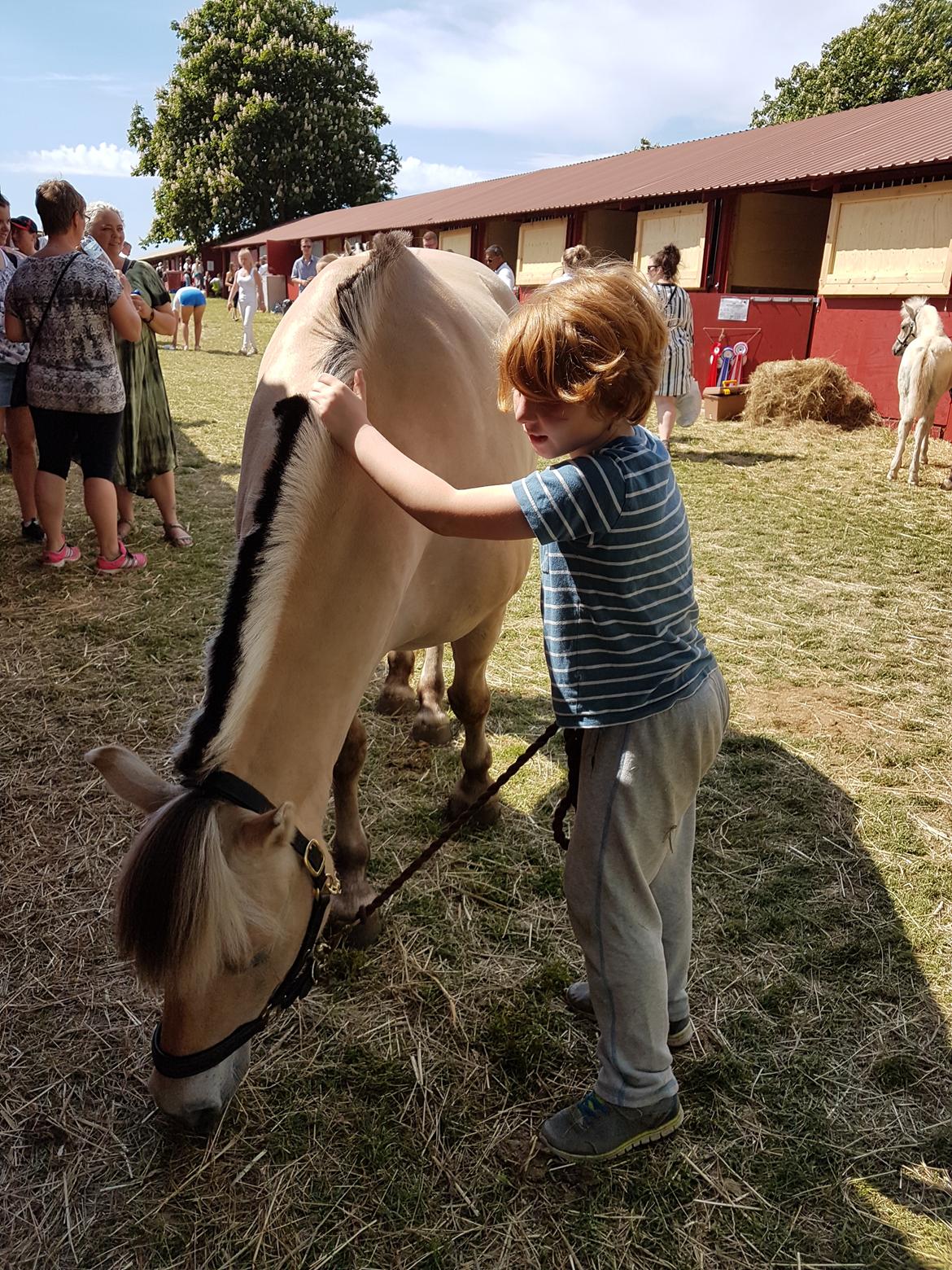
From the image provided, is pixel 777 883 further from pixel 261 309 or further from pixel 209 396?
pixel 261 309

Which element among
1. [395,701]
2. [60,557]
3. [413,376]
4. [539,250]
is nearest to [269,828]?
[413,376]

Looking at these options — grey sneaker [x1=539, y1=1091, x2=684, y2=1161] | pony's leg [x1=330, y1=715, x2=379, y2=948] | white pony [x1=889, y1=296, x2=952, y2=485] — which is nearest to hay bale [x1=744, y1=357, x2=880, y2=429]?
white pony [x1=889, y1=296, x2=952, y2=485]

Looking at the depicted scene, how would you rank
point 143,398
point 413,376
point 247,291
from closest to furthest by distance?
1. point 413,376
2. point 143,398
3. point 247,291

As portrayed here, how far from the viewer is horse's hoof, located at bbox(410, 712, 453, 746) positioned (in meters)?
3.75

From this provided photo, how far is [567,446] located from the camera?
5.57 ft

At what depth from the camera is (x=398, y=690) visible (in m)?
3.98

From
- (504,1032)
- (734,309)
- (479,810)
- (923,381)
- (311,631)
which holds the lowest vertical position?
(504,1032)

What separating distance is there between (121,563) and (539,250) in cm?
1701

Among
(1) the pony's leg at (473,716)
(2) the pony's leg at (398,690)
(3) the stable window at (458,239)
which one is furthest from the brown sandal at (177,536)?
(3) the stable window at (458,239)

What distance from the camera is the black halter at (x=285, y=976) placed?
5.20 feet

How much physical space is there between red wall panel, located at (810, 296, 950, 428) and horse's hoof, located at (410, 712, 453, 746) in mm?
10146

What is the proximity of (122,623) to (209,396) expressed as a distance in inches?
336

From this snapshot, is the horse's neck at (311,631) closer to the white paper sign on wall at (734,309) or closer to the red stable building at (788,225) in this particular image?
the red stable building at (788,225)

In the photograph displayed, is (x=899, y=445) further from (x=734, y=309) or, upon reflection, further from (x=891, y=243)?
(x=734, y=309)
